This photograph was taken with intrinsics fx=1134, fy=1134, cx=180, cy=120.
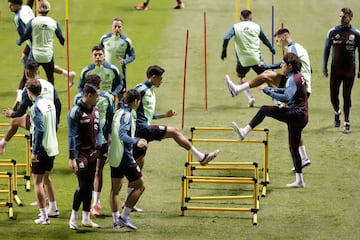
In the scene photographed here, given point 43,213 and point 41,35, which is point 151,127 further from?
point 41,35

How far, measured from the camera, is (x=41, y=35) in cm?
2412

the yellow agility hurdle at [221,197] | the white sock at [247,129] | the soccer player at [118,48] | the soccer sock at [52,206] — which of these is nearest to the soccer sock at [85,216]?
the soccer sock at [52,206]

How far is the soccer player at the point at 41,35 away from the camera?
23969 millimetres

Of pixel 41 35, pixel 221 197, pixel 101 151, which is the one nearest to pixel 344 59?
pixel 221 197

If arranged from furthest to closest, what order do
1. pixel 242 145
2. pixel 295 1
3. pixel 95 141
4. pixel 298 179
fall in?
pixel 295 1, pixel 242 145, pixel 298 179, pixel 95 141

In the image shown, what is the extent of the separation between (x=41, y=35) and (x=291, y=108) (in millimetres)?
6724

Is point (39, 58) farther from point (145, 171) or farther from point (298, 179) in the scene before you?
point (298, 179)

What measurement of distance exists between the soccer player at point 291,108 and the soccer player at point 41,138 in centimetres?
351

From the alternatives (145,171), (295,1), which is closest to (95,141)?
(145,171)

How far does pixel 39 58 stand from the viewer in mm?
24297

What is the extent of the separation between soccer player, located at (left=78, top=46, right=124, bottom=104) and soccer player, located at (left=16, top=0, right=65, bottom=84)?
356 cm

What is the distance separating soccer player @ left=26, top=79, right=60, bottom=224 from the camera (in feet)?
57.9

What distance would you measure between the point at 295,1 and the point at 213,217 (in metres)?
17.8

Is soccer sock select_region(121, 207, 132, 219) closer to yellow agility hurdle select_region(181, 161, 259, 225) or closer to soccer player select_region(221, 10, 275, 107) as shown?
yellow agility hurdle select_region(181, 161, 259, 225)
